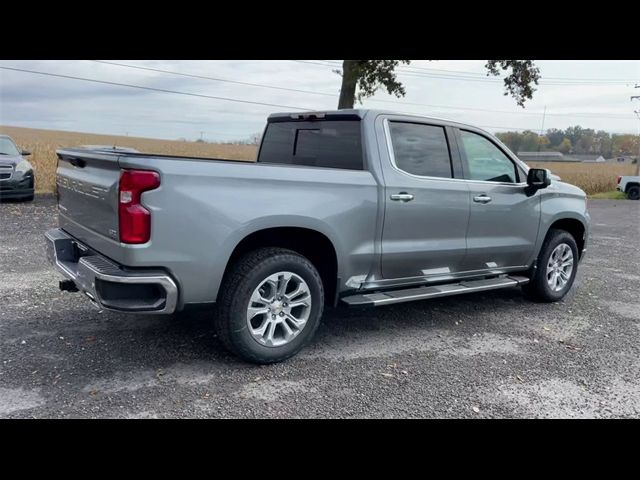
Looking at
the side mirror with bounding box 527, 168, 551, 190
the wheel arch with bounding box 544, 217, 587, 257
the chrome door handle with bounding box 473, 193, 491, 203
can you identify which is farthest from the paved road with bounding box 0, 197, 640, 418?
the side mirror with bounding box 527, 168, 551, 190

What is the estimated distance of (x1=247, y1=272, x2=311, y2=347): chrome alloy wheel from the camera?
3.84 metres

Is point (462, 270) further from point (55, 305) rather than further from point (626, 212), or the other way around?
point (626, 212)

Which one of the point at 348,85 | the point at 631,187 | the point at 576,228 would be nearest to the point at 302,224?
the point at 576,228

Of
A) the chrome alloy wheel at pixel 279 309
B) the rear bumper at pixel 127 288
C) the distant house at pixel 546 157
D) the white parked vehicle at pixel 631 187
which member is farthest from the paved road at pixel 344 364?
the distant house at pixel 546 157

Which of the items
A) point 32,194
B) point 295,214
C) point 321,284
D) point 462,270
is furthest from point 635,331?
point 32,194

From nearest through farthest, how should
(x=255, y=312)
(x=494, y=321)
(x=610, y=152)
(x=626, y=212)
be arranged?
(x=255, y=312) → (x=494, y=321) → (x=626, y=212) → (x=610, y=152)

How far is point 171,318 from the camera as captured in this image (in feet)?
15.9

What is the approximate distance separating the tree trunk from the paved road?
1074cm

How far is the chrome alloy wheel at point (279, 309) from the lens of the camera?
3.84m

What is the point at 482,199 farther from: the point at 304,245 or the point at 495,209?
the point at 304,245

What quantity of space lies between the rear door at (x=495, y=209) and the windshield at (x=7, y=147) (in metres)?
11.4

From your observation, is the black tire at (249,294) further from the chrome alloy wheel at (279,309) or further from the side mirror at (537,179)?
the side mirror at (537,179)

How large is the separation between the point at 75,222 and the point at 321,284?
1975 mm

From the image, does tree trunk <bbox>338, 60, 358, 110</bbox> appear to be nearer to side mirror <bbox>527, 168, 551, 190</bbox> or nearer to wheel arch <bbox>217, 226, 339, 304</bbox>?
side mirror <bbox>527, 168, 551, 190</bbox>
